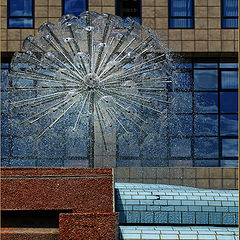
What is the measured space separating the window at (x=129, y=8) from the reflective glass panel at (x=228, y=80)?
3870mm

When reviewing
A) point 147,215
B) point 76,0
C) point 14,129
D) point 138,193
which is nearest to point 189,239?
point 147,215

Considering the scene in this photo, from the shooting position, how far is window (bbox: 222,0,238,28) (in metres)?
17.2

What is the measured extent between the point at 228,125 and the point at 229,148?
33.8 inches

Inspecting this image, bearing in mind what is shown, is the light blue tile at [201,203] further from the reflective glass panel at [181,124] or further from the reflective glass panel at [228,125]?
the reflective glass panel at [228,125]

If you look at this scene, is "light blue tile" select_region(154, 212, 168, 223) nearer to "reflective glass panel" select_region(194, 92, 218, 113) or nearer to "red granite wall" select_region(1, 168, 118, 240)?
"red granite wall" select_region(1, 168, 118, 240)

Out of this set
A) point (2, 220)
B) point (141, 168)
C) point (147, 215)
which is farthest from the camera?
point (141, 168)

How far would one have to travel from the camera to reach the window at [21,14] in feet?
56.1

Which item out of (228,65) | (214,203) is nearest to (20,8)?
(228,65)

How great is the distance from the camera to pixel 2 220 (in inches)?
365

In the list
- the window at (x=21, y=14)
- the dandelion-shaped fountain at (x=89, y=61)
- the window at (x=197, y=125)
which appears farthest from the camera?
the window at (x=21, y=14)

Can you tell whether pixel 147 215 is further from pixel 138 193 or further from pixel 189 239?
pixel 189 239

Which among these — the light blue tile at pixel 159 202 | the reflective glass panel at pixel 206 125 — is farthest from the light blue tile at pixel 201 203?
the reflective glass panel at pixel 206 125

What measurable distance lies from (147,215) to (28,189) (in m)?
2.61

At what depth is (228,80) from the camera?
1738 cm
